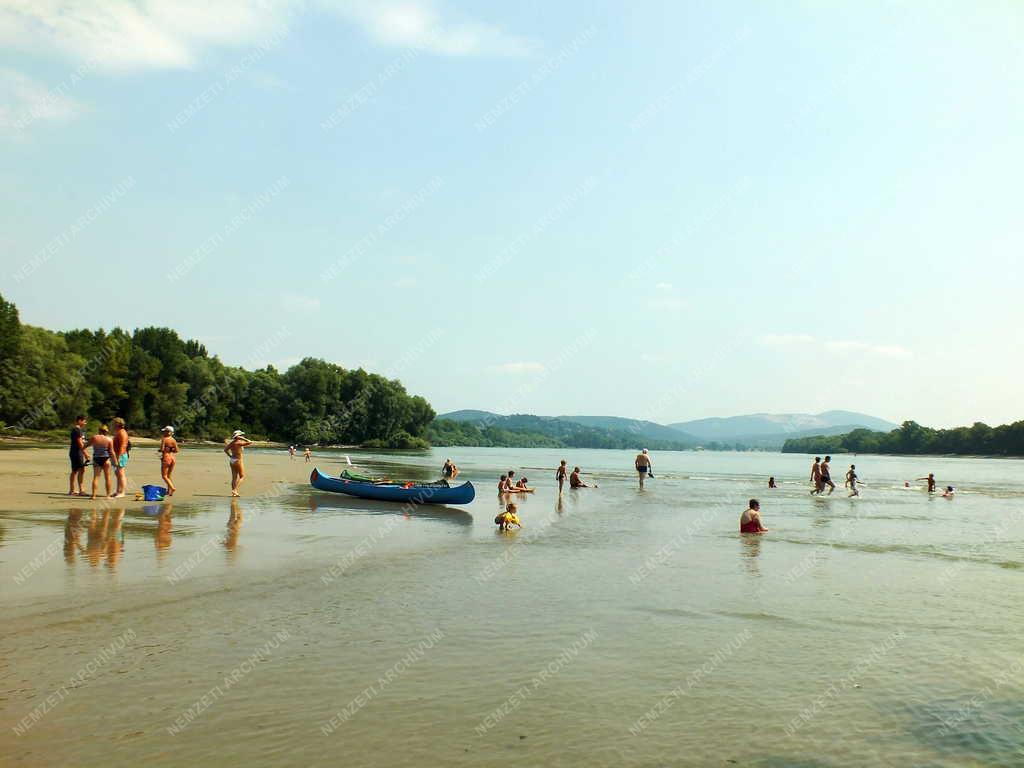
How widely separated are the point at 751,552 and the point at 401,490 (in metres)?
15.1

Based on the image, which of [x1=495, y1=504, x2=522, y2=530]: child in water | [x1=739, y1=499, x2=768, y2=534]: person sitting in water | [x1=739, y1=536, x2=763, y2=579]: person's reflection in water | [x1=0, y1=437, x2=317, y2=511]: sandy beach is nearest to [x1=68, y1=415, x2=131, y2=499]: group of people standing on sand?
[x1=0, y1=437, x2=317, y2=511]: sandy beach

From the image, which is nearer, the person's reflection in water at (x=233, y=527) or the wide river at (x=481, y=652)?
the wide river at (x=481, y=652)

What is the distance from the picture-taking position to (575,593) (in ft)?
44.3

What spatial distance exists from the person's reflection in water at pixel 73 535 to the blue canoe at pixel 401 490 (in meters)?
12.4

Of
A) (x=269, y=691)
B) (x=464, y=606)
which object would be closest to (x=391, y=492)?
(x=464, y=606)

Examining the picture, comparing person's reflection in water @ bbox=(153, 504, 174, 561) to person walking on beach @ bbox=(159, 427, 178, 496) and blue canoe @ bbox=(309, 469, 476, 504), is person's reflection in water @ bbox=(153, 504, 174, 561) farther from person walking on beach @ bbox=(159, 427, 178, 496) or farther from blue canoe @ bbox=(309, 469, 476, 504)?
blue canoe @ bbox=(309, 469, 476, 504)

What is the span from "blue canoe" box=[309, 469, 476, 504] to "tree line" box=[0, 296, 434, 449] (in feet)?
199

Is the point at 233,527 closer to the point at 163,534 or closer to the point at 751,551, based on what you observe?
the point at 163,534

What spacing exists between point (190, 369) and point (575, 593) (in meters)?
115

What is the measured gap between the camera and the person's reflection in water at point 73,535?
13314 millimetres

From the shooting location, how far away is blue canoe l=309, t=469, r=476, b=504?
28516 millimetres

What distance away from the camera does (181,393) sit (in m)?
109

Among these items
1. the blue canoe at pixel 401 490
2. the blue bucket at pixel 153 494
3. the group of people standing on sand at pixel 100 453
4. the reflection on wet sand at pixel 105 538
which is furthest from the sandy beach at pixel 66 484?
the blue canoe at pixel 401 490

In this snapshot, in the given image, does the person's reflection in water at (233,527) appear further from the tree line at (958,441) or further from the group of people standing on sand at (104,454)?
the tree line at (958,441)
